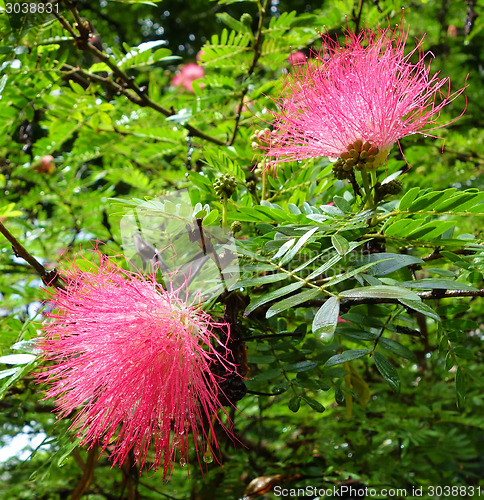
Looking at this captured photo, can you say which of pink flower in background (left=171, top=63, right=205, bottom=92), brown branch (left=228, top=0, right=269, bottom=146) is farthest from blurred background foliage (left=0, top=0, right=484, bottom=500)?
pink flower in background (left=171, top=63, right=205, bottom=92)

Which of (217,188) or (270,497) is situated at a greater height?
(217,188)

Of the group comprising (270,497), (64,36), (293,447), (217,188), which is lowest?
(293,447)

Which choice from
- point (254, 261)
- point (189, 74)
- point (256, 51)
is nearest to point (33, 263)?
point (254, 261)

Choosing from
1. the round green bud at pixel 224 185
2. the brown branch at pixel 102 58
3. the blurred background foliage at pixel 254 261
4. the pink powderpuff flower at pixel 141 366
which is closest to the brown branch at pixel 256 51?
the blurred background foliage at pixel 254 261

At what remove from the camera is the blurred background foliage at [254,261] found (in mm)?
1083

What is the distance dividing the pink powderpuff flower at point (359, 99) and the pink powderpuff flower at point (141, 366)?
1.69ft

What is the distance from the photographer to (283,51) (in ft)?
5.84

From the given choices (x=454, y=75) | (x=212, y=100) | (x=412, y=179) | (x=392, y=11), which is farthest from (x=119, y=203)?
(x=454, y=75)

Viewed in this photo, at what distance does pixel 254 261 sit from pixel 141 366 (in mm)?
336

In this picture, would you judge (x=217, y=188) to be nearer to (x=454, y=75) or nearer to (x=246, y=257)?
(x=246, y=257)

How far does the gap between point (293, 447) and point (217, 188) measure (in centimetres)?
129

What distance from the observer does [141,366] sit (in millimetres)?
935

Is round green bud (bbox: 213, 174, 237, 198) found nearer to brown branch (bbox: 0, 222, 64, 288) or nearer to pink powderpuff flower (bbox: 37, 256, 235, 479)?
pink powderpuff flower (bbox: 37, 256, 235, 479)

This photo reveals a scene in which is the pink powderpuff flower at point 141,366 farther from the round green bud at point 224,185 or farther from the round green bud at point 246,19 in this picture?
the round green bud at point 246,19
